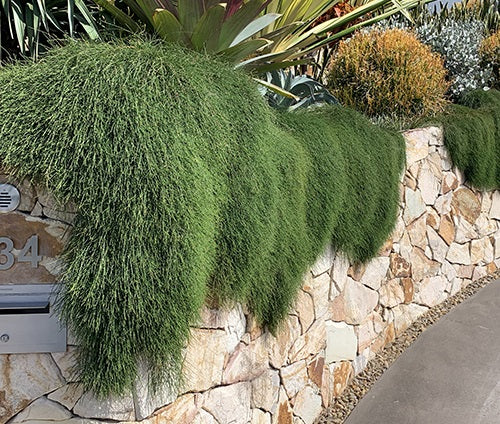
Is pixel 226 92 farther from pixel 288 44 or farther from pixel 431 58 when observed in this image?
pixel 431 58

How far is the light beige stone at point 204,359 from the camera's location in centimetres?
301

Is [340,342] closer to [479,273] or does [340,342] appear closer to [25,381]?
[25,381]

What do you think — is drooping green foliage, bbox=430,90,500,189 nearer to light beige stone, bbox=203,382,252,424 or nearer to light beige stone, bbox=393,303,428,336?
light beige stone, bbox=393,303,428,336

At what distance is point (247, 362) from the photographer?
3477mm

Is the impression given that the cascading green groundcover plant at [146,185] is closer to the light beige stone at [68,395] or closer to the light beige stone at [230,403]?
the light beige stone at [68,395]

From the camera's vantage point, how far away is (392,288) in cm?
559

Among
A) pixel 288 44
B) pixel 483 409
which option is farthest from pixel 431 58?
pixel 483 409

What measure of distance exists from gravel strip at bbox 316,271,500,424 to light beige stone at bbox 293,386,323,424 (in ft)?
0.26

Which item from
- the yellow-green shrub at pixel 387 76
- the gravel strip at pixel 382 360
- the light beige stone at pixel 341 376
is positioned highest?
the yellow-green shrub at pixel 387 76

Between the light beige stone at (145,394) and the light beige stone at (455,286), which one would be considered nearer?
the light beige stone at (145,394)

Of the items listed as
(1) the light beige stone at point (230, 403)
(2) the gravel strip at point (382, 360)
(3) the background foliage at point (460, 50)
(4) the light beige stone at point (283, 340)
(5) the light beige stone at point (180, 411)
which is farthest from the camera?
(3) the background foliage at point (460, 50)

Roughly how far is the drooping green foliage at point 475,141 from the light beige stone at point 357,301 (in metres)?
2.28

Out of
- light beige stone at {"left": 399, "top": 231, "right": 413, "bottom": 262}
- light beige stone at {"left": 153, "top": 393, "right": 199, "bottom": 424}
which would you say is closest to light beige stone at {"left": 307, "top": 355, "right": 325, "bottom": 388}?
light beige stone at {"left": 153, "top": 393, "right": 199, "bottom": 424}

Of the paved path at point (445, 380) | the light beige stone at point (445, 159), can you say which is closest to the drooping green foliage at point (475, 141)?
the light beige stone at point (445, 159)
